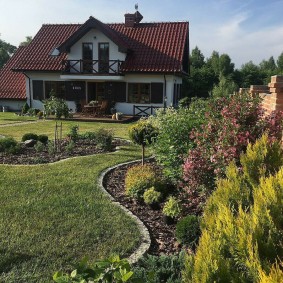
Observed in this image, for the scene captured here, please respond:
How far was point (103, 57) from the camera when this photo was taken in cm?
2372

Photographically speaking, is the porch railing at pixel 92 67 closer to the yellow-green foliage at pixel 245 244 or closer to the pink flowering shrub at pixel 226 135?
the pink flowering shrub at pixel 226 135

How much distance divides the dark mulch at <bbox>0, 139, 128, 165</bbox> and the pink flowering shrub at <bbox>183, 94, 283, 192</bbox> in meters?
5.14

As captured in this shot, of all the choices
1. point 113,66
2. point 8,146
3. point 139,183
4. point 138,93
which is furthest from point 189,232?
point 113,66

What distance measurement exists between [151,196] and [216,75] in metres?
28.8

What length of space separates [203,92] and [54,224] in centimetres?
2716

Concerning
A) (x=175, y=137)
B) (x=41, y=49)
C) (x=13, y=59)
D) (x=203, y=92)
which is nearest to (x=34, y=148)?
(x=175, y=137)

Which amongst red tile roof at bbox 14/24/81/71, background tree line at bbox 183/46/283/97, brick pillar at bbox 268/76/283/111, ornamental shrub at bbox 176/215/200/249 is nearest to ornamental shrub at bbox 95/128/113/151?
brick pillar at bbox 268/76/283/111

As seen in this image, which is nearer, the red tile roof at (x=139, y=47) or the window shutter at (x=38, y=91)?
the red tile roof at (x=139, y=47)

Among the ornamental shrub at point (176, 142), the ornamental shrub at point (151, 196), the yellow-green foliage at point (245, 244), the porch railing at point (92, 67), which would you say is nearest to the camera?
the yellow-green foliage at point (245, 244)

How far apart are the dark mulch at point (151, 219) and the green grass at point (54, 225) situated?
0.86 feet

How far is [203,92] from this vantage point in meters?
31.3

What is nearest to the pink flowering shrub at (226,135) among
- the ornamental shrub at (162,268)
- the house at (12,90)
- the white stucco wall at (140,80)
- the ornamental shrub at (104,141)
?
the ornamental shrub at (162,268)

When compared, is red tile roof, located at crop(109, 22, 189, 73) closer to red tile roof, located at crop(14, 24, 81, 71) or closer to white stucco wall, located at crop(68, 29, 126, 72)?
white stucco wall, located at crop(68, 29, 126, 72)

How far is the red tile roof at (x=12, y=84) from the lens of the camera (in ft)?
84.9
